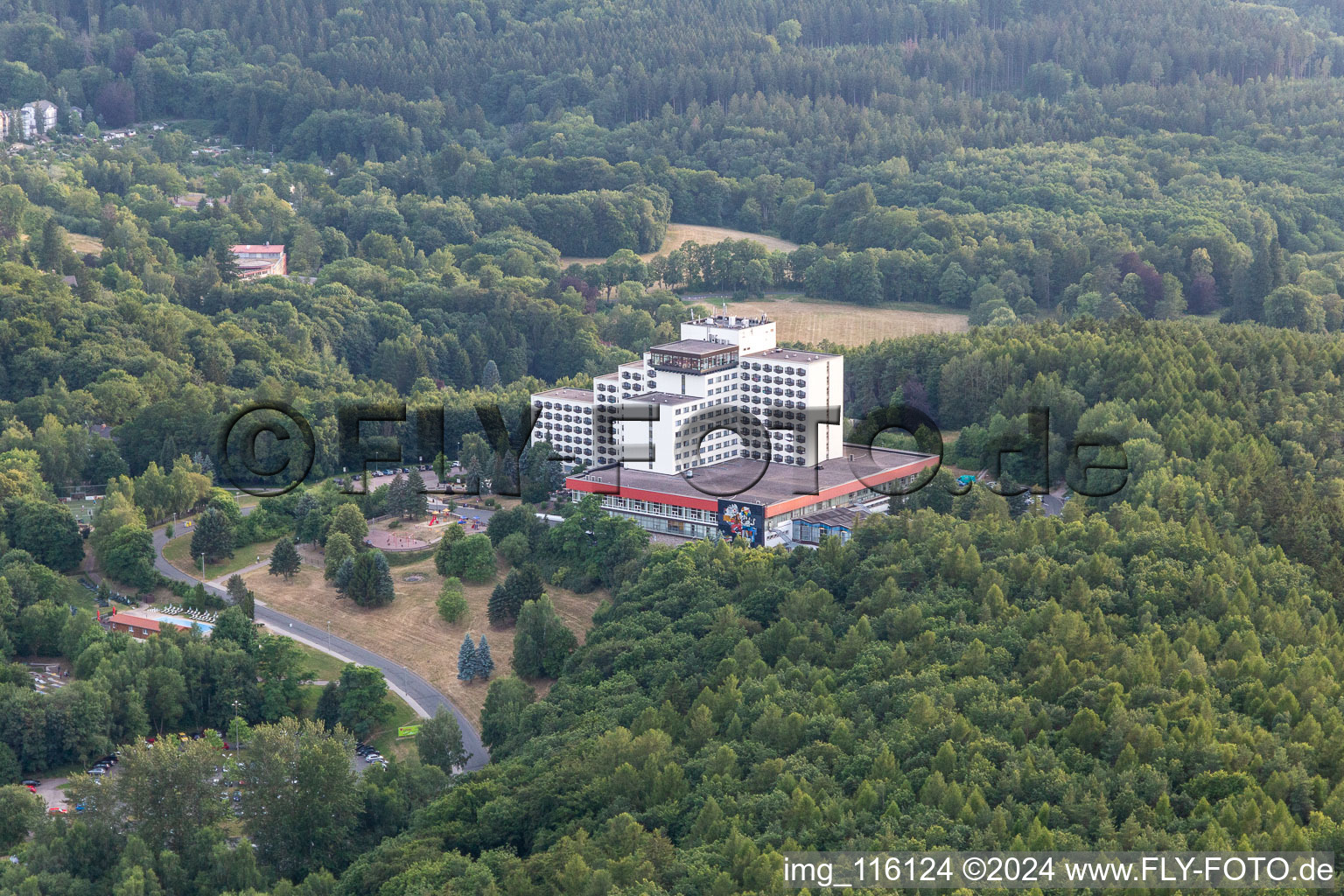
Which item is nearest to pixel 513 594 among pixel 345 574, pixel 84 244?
pixel 345 574

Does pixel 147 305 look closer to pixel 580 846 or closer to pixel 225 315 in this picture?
pixel 225 315

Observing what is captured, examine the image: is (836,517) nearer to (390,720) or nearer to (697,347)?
(697,347)

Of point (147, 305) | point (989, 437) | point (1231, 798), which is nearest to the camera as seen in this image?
point (1231, 798)

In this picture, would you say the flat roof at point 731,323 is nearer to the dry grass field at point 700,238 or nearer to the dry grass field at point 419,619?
the dry grass field at point 419,619

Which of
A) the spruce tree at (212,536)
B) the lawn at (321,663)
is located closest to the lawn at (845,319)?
the spruce tree at (212,536)

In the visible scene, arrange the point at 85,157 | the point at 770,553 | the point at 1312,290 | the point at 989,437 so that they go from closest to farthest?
the point at 770,553
the point at 989,437
the point at 1312,290
the point at 85,157

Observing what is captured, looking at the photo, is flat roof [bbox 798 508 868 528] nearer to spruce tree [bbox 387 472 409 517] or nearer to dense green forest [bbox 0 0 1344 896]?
dense green forest [bbox 0 0 1344 896]

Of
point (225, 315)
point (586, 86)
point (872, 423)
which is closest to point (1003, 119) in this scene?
point (586, 86)
